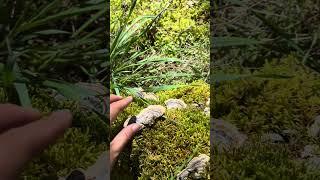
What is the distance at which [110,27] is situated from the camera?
9.23 ft

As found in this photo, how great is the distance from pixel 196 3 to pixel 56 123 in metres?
1.38

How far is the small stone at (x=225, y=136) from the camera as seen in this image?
2.42 meters

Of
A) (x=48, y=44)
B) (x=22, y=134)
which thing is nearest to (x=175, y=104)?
(x=48, y=44)

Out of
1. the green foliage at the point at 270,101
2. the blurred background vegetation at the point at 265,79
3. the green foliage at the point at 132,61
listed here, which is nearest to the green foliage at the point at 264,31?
the blurred background vegetation at the point at 265,79

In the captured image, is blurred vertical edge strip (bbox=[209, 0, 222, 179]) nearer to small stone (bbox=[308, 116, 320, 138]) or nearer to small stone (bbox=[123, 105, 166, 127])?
small stone (bbox=[123, 105, 166, 127])

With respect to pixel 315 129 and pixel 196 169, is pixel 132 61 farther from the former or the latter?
pixel 315 129

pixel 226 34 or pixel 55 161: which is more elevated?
pixel 226 34

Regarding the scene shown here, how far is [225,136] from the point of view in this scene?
245cm

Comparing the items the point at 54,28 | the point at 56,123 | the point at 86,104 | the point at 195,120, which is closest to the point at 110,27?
the point at 54,28

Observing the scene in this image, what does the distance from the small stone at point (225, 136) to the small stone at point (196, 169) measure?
0.26 ft

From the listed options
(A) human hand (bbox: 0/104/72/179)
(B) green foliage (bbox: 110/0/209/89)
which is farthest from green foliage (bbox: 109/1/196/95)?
(A) human hand (bbox: 0/104/72/179)

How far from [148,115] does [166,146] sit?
15cm

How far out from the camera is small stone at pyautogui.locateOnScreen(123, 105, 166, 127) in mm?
2512

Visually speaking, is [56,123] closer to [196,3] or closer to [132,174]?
[132,174]
